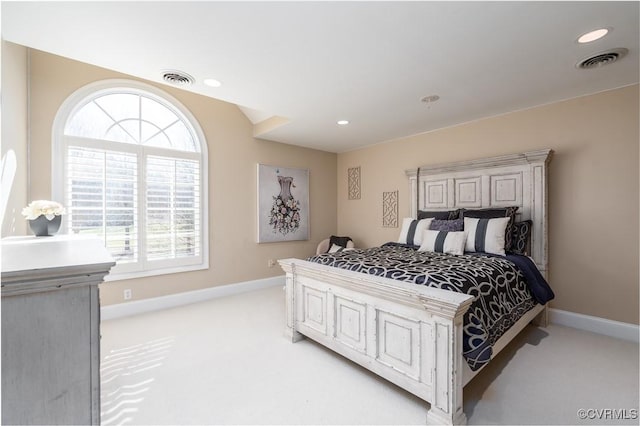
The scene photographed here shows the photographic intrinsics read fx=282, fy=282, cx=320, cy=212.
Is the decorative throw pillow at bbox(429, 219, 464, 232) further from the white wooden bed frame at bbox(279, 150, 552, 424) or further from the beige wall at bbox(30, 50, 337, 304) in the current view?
the beige wall at bbox(30, 50, 337, 304)

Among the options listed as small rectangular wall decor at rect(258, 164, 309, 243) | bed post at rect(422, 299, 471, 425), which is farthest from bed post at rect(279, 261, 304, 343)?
small rectangular wall decor at rect(258, 164, 309, 243)

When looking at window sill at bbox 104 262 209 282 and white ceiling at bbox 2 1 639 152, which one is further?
window sill at bbox 104 262 209 282

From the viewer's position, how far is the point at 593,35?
186cm

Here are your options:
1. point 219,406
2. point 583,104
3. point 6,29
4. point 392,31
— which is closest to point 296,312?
point 219,406

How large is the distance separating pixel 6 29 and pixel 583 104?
4.72 m

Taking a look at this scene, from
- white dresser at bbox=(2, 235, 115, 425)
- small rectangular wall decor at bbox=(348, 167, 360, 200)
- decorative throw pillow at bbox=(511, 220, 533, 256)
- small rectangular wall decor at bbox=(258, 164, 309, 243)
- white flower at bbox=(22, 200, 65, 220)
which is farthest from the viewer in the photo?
small rectangular wall decor at bbox=(348, 167, 360, 200)

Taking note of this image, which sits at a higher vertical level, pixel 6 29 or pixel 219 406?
pixel 6 29

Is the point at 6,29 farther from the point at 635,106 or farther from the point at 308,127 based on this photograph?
the point at 635,106

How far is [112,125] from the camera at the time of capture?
319 cm

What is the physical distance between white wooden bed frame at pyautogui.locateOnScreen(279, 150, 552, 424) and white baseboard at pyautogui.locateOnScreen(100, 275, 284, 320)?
175cm

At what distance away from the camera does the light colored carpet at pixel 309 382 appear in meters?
1.66

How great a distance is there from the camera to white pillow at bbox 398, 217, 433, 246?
3360 mm

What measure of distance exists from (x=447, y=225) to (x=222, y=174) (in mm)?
3012

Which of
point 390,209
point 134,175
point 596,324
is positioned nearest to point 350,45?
point 134,175
